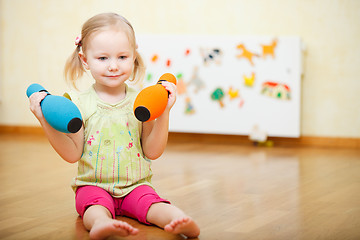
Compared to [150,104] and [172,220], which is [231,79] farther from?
[172,220]

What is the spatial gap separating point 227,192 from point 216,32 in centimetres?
150

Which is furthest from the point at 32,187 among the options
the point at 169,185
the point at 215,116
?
the point at 215,116

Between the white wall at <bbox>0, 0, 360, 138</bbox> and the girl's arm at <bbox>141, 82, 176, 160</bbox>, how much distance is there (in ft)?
5.50

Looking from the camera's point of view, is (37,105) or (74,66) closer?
(37,105)

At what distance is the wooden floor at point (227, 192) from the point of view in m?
1.20

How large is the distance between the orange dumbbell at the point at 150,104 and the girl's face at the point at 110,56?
13 cm

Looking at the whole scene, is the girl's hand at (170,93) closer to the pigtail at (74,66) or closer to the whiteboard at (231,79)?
the pigtail at (74,66)

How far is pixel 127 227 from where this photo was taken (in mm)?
1017

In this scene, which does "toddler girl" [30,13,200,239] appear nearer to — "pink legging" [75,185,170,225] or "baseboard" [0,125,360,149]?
"pink legging" [75,185,170,225]

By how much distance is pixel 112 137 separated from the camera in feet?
4.25

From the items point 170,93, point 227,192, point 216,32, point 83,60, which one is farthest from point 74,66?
point 216,32

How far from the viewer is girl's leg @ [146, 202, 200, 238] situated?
1.06 metres

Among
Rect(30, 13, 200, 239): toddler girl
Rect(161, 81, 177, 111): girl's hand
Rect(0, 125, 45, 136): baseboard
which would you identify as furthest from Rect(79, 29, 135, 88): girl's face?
Rect(0, 125, 45, 136): baseboard

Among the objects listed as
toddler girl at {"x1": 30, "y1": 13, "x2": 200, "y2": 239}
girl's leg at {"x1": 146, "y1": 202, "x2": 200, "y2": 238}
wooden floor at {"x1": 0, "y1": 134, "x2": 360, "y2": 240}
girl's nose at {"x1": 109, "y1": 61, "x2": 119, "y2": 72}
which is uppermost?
girl's nose at {"x1": 109, "y1": 61, "x2": 119, "y2": 72}
